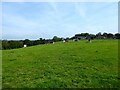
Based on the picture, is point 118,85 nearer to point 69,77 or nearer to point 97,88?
point 97,88

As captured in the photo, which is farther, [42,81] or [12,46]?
[12,46]

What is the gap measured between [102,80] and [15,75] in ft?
19.3

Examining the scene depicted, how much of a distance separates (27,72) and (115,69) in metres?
6.76

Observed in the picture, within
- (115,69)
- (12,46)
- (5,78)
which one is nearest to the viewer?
(5,78)

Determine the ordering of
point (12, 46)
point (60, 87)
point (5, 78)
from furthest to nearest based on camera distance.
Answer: point (12, 46) → point (5, 78) → point (60, 87)

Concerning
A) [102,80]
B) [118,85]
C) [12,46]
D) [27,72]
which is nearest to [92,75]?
[102,80]

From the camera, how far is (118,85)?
48.0 ft

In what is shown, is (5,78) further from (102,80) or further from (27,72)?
(102,80)

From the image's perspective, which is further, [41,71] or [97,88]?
[41,71]

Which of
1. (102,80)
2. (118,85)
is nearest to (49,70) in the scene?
(102,80)

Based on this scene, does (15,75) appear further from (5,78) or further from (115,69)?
(115,69)

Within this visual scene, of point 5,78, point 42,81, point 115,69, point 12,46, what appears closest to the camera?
point 42,81

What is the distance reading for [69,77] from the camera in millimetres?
16312

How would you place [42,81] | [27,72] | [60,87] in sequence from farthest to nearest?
[27,72], [42,81], [60,87]
